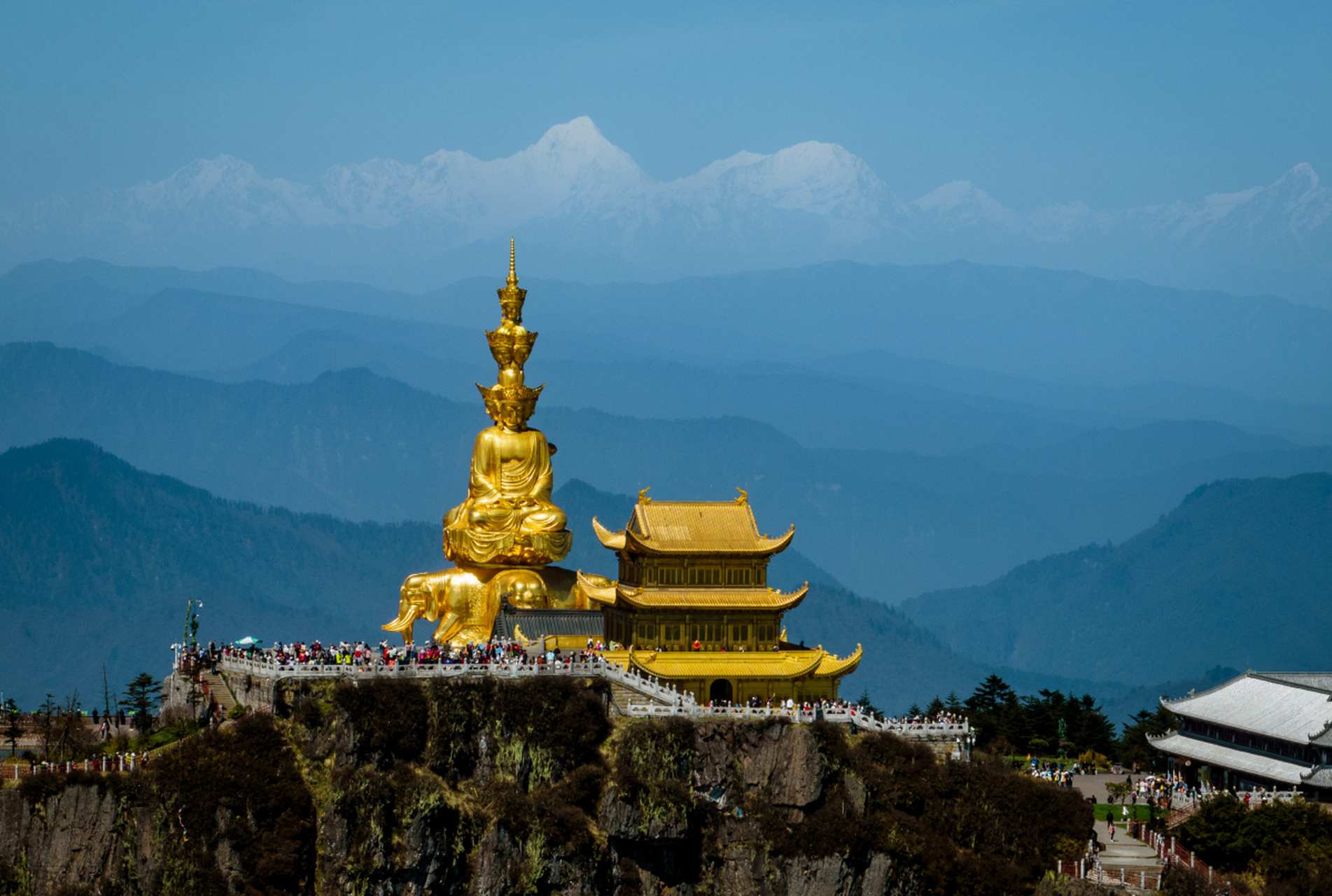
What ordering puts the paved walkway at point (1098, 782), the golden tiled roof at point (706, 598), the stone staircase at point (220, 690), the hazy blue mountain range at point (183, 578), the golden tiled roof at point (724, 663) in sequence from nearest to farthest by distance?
the stone staircase at point (220, 690) < the golden tiled roof at point (724, 663) < the golden tiled roof at point (706, 598) < the paved walkway at point (1098, 782) < the hazy blue mountain range at point (183, 578)

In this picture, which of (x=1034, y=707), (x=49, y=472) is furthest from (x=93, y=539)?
(x=1034, y=707)

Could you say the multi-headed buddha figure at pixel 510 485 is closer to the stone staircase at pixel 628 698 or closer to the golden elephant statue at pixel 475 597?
the golden elephant statue at pixel 475 597

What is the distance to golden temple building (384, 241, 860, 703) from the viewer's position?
5019cm

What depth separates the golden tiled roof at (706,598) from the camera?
1999 inches

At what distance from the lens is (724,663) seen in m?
50.0

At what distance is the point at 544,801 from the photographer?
45531 mm

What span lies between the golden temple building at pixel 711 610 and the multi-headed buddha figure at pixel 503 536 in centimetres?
479

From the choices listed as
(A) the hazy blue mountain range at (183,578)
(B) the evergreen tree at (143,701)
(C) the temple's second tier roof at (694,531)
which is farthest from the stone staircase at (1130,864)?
(A) the hazy blue mountain range at (183,578)

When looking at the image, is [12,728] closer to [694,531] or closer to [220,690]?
[220,690]

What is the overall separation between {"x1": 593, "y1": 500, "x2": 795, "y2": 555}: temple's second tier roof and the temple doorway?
3334mm

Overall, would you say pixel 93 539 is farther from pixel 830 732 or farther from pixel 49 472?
pixel 830 732

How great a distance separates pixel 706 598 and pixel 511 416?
34.6 feet

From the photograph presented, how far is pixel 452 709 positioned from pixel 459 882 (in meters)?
3.75

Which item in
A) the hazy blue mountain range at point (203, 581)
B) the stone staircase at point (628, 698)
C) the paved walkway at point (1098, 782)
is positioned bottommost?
the paved walkway at point (1098, 782)
